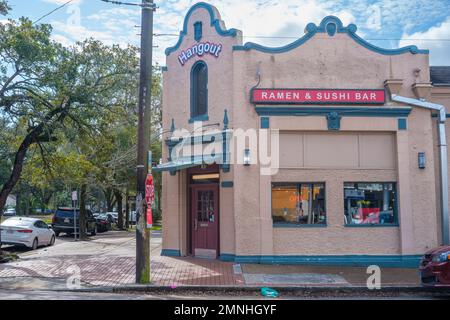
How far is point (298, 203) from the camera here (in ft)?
49.1

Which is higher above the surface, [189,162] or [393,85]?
[393,85]

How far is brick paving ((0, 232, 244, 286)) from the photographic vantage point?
39.9 feet

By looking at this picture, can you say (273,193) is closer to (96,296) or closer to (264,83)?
(264,83)

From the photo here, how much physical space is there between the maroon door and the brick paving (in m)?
0.60

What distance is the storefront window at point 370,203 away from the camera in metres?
15.0

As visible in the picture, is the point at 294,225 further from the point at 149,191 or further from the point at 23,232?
the point at 23,232

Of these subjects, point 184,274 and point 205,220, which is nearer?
point 184,274

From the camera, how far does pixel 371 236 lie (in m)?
14.8

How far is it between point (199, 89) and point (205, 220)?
431 centimetres

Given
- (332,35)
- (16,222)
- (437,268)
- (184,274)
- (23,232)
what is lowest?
(184,274)

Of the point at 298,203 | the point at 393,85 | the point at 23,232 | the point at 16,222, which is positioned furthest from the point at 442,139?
the point at 16,222

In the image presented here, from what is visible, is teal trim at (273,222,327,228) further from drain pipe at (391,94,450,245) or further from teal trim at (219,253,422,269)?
drain pipe at (391,94,450,245)

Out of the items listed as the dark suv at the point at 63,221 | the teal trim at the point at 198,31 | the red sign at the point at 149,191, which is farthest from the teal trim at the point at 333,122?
the dark suv at the point at 63,221
